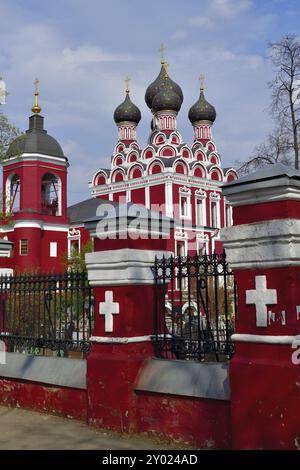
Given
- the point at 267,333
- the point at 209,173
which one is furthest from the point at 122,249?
the point at 209,173

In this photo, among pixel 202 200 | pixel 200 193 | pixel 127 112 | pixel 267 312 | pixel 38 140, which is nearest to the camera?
pixel 267 312

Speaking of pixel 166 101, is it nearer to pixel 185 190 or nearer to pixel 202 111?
pixel 202 111

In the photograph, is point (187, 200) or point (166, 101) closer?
point (187, 200)

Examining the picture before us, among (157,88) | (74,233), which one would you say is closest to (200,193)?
(74,233)

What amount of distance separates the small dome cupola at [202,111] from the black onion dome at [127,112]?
455cm

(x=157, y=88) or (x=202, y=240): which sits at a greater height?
(x=157, y=88)

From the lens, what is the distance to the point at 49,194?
32750 millimetres

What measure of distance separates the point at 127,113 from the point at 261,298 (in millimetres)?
40315

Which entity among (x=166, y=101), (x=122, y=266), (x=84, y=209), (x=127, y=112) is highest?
(x=127, y=112)

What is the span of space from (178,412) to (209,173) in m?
34.2

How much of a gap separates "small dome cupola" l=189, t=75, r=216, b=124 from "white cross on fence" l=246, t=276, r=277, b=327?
4122cm

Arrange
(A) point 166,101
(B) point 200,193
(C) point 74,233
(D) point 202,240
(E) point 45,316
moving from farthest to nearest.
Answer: (A) point 166,101, (B) point 200,193, (D) point 202,240, (C) point 74,233, (E) point 45,316
